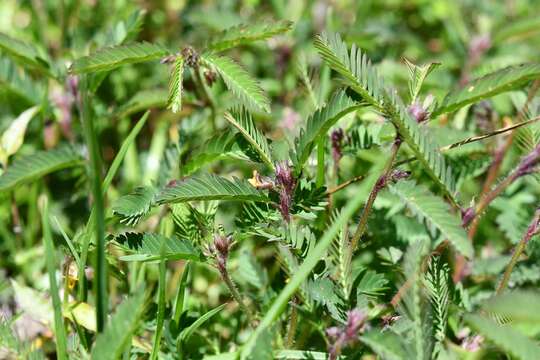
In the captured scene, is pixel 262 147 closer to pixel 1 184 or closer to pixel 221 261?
pixel 221 261

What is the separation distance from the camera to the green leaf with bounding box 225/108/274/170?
136cm

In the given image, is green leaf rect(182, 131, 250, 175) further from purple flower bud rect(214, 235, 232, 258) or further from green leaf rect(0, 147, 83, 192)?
green leaf rect(0, 147, 83, 192)

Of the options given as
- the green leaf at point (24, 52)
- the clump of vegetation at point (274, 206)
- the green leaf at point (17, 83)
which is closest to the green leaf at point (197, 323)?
the clump of vegetation at point (274, 206)

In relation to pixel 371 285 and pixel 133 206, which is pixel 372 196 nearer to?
pixel 371 285

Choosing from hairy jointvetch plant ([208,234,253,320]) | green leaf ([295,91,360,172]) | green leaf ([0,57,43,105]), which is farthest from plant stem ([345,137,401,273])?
green leaf ([0,57,43,105])

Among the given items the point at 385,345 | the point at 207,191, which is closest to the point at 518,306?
the point at 385,345

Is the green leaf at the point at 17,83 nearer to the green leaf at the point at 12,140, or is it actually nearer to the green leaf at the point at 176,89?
the green leaf at the point at 12,140

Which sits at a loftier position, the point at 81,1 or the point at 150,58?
the point at 81,1

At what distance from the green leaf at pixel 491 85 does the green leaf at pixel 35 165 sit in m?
0.97

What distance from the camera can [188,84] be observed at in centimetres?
266

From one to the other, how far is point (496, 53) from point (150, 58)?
5.06 ft

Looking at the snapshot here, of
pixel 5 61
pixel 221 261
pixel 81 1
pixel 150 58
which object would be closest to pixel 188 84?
pixel 81 1

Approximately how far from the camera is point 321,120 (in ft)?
4.24

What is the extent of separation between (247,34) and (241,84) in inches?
7.3
